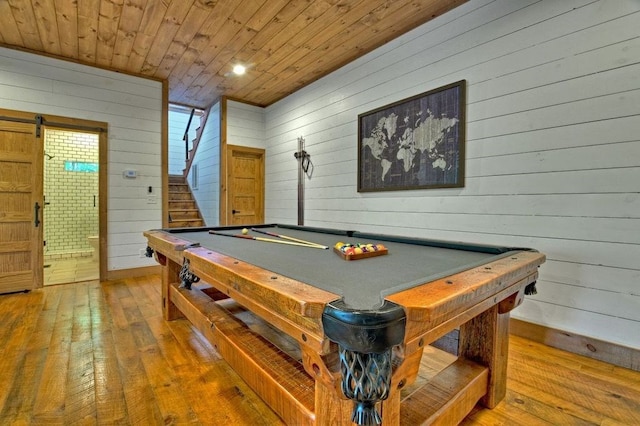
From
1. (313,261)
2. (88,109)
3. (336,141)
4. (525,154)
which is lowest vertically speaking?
(313,261)

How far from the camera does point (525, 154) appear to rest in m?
2.22

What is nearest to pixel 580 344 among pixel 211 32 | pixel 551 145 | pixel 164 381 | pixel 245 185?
pixel 551 145

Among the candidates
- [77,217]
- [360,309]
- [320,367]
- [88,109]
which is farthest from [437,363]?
[77,217]

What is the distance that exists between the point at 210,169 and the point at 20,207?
98.0 inches

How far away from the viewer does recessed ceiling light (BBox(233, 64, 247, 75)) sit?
3.81m

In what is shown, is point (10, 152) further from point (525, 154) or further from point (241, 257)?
point (525, 154)

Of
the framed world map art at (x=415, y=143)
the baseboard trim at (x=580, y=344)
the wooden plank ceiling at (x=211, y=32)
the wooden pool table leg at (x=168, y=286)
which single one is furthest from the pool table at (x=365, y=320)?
the wooden plank ceiling at (x=211, y=32)

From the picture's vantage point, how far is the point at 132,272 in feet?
13.3

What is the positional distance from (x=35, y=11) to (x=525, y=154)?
427cm

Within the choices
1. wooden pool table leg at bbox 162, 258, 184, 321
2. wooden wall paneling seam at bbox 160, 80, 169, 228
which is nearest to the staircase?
wooden wall paneling seam at bbox 160, 80, 169, 228

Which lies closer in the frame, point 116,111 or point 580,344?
point 580,344

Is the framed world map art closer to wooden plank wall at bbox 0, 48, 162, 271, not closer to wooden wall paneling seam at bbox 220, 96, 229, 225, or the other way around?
wooden wall paneling seam at bbox 220, 96, 229, 225

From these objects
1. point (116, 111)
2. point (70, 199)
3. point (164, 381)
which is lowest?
point (164, 381)

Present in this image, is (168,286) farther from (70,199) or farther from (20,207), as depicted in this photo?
(70,199)
